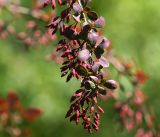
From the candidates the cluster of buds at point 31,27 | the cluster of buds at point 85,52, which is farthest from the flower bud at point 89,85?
the cluster of buds at point 31,27

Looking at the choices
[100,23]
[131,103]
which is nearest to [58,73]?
[131,103]

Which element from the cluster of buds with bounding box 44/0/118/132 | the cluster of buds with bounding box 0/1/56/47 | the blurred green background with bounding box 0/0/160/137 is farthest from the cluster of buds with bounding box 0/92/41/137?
the blurred green background with bounding box 0/0/160/137

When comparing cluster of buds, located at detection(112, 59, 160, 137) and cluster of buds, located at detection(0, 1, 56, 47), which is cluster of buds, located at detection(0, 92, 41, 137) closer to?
cluster of buds, located at detection(0, 1, 56, 47)

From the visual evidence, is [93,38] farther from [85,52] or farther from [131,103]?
[131,103]

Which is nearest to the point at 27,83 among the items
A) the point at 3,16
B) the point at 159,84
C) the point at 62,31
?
the point at 3,16

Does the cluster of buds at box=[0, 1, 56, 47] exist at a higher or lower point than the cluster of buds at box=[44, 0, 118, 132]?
higher
